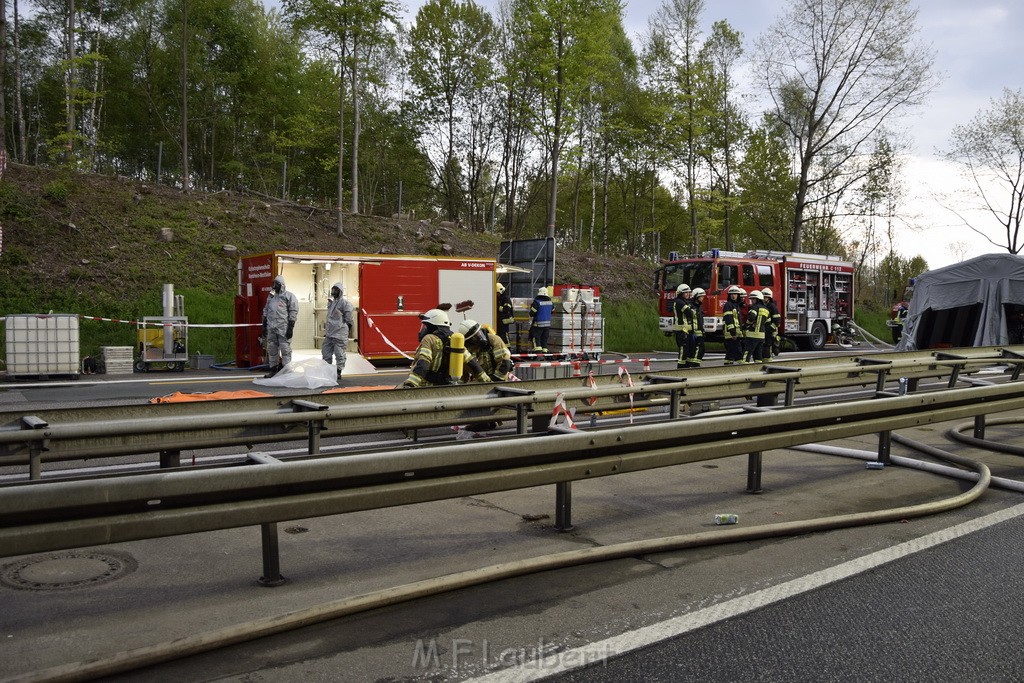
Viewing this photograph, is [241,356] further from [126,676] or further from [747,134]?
[747,134]

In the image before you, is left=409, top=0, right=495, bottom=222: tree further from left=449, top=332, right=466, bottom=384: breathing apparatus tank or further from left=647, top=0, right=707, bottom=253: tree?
left=449, top=332, right=466, bottom=384: breathing apparatus tank

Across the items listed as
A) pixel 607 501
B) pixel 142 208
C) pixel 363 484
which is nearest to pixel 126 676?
pixel 363 484

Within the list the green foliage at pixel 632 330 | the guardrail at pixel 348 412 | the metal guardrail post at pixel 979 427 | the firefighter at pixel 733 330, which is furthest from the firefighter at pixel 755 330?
the green foliage at pixel 632 330

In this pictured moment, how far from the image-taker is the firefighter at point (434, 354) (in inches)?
308

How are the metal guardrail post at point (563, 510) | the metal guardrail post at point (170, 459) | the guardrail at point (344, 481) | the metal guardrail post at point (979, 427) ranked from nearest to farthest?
the guardrail at point (344, 481) < the metal guardrail post at point (563, 510) < the metal guardrail post at point (170, 459) < the metal guardrail post at point (979, 427)

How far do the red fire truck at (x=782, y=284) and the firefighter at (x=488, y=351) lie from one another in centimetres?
1568

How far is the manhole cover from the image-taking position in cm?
408

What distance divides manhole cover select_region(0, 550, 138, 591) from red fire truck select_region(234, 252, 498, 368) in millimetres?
13001

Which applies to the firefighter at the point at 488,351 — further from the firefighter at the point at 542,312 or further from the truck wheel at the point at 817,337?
the truck wheel at the point at 817,337

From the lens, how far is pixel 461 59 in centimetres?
4206

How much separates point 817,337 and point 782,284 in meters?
3.08

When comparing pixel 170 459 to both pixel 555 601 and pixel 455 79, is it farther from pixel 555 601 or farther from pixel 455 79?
pixel 455 79

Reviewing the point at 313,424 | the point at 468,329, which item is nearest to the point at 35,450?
the point at 313,424

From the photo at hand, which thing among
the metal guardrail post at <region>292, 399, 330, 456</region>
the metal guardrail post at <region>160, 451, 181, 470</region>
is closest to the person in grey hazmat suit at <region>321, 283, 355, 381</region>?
the metal guardrail post at <region>292, 399, 330, 456</region>
